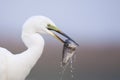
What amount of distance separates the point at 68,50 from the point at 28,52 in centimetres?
22

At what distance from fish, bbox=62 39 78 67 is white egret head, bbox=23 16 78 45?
6 cm

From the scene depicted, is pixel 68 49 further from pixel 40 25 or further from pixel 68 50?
pixel 40 25

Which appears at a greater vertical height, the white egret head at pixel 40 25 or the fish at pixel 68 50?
the white egret head at pixel 40 25

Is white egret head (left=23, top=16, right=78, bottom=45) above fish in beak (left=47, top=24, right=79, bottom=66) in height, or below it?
above

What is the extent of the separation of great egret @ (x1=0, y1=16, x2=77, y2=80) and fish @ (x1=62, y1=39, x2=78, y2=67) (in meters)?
0.05

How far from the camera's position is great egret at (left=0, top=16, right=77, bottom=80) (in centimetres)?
264

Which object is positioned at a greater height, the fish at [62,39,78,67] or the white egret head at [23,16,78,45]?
the white egret head at [23,16,78,45]

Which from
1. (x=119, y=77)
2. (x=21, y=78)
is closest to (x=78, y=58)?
(x=119, y=77)

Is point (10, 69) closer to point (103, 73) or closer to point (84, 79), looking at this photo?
point (84, 79)

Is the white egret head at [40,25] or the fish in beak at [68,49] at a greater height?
the white egret head at [40,25]

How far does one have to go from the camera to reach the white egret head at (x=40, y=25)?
2635 mm

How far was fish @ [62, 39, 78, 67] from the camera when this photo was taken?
2697mm

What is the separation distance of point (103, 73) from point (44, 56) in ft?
4.28

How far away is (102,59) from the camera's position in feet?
21.5
